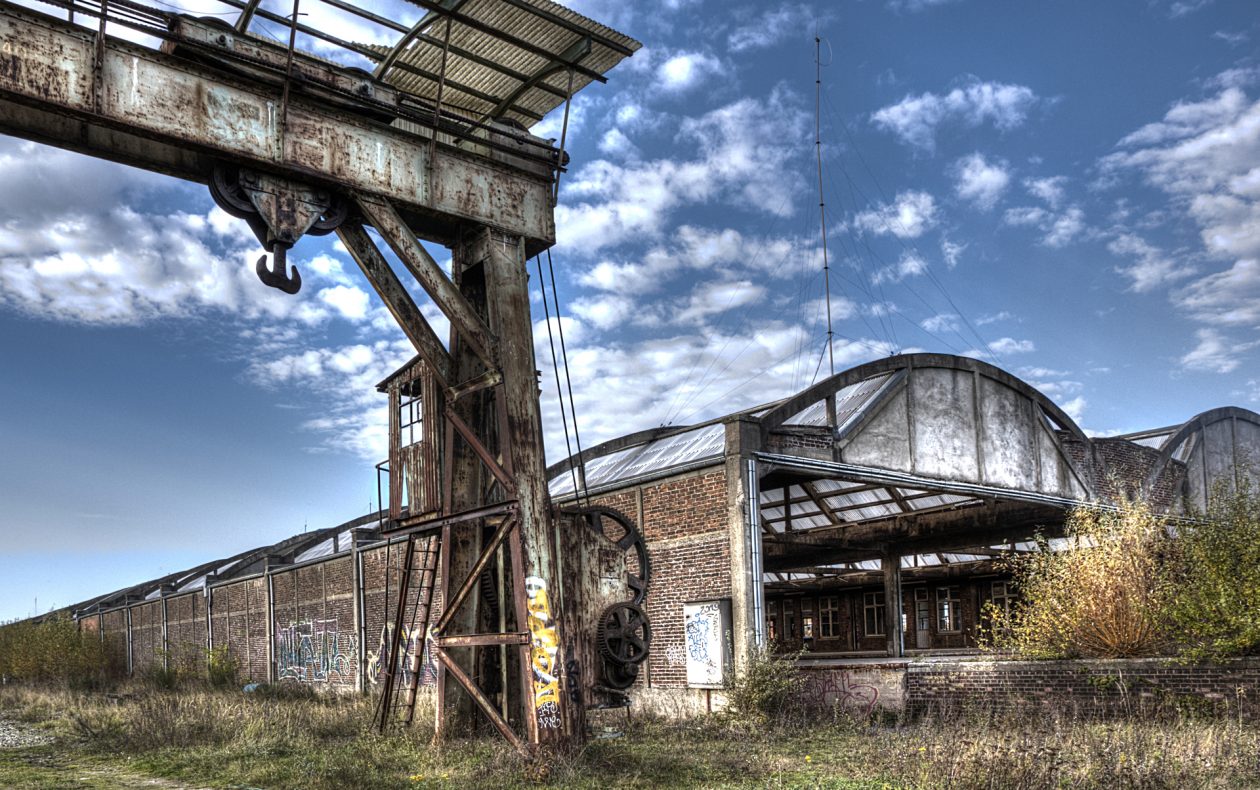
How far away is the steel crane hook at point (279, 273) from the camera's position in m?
10.0

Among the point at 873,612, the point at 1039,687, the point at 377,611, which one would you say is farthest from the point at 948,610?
the point at 1039,687

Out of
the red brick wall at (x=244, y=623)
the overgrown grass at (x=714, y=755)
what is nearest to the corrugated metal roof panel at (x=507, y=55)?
the overgrown grass at (x=714, y=755)

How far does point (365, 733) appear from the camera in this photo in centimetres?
1245

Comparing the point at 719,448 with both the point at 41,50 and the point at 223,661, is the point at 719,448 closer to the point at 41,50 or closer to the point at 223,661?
the point at 41,50

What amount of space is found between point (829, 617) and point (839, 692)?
22.9 m

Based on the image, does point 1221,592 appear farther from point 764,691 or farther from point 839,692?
point 764,691

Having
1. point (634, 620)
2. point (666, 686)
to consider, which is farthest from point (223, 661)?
point (634, 620)

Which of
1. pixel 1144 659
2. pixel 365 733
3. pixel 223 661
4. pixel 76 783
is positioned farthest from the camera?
pixel 223 661

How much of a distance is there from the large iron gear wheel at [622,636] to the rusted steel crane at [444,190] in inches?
1.0

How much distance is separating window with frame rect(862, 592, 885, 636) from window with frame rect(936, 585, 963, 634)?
221 centimetres

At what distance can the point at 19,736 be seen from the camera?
1845cm

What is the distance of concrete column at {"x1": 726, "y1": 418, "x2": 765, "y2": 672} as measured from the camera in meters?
16.1

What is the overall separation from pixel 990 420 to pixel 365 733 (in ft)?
48.0

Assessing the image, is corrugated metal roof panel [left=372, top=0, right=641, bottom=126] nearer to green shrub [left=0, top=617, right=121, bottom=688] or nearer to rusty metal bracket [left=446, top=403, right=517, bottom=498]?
rusty metal bracket [left=446, top=403, right=517, bottom=498]
